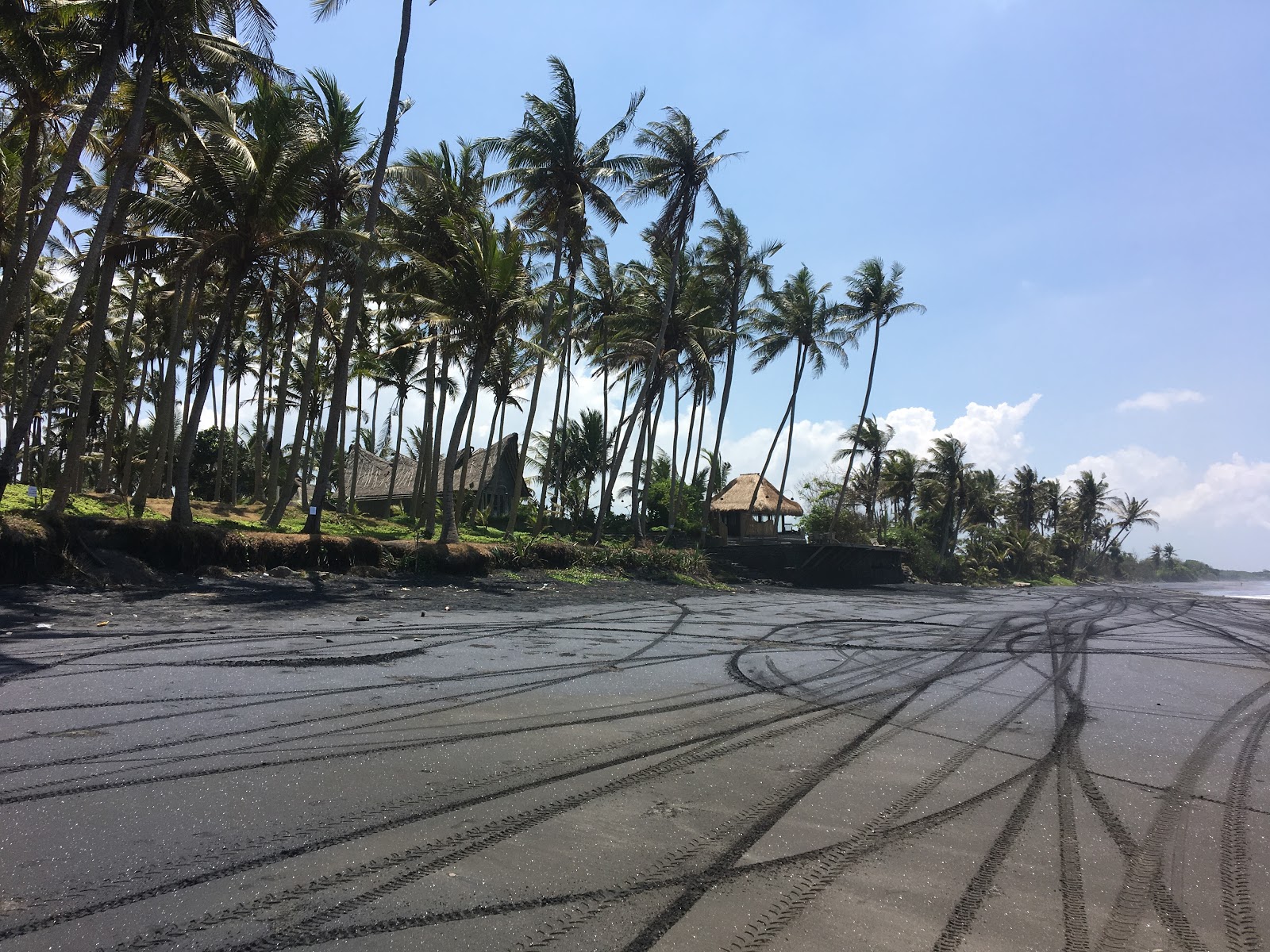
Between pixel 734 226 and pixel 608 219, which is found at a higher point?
pixel 734 226

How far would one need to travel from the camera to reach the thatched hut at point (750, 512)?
39.7 m

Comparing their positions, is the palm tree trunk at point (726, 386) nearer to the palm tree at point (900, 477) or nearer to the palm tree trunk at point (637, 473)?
the palm tree trunk at point (637, 473)

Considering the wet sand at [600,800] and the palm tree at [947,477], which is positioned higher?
the palm tree at [947,477]

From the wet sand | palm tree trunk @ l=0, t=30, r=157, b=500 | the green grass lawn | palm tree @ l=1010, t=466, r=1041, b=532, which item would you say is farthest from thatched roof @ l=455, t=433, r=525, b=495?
palm tree @ l=1010, t=466, r=1041, b=532

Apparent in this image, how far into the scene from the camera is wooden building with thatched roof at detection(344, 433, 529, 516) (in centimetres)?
3894

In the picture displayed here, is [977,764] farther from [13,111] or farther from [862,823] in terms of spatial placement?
[13,111]

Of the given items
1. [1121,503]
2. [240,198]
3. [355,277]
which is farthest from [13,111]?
[1121,503]

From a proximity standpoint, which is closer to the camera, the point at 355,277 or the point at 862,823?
the point at 862,823

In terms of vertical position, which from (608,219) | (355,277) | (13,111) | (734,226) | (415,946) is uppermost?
(734,226)

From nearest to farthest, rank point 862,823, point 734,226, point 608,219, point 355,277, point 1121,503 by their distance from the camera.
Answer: point 862,823, point 355,277, point 608,219, point 734,226, point 1121,503

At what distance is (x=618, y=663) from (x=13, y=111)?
697 inches

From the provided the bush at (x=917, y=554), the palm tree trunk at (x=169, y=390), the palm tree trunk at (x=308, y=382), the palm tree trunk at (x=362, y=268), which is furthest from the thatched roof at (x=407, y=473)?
the bush at (x=917, y=554)

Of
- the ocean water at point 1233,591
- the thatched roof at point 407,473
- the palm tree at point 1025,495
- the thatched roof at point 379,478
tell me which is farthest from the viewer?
the palm tree at point 1025,495

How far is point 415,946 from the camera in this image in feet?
8.93
